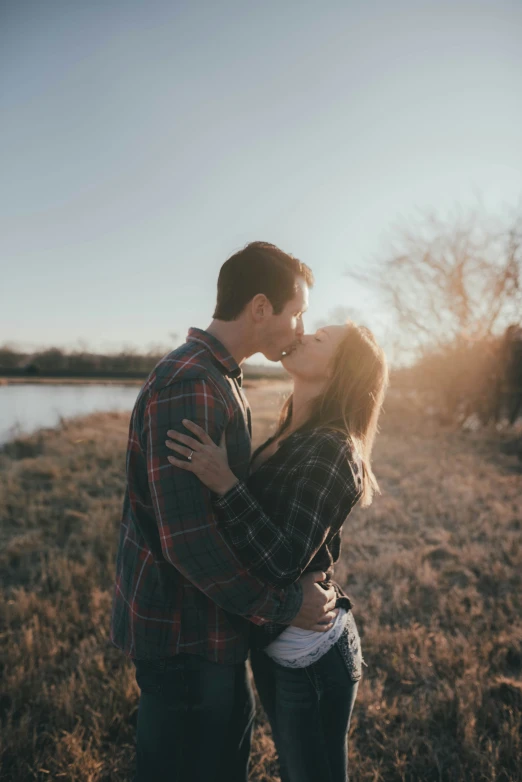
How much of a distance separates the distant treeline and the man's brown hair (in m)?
43.7

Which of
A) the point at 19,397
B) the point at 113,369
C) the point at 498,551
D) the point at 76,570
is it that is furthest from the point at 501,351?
the point at 113,369

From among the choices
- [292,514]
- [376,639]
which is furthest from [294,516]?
[376,639]

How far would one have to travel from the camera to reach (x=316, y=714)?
155 centimetres

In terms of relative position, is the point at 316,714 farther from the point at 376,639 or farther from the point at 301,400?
the point at 376,639

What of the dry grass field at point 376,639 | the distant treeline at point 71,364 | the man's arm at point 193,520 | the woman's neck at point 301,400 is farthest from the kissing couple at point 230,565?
the distant treeline at point 71,364

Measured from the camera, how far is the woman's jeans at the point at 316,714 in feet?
5.10

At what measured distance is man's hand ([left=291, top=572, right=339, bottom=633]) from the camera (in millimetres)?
1578

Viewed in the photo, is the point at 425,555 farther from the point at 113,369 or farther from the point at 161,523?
the point at 113,369

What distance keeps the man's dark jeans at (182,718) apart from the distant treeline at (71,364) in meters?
44.0

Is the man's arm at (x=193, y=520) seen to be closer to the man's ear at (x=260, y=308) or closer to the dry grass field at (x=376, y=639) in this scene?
the man's ear at (x=260, y=308)

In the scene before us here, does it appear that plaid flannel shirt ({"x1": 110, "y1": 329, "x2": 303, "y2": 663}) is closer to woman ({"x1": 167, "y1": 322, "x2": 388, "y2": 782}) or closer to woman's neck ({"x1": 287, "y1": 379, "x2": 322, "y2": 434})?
woman ({"x1": 167, "y1": 322, "x2": 388, "y2": 782})

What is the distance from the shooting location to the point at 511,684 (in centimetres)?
296

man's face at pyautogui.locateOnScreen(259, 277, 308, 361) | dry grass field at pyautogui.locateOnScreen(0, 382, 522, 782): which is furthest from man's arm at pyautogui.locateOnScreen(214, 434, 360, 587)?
dry grass field at pyautogui.locateOnScreen(0, 382, 522, 782)

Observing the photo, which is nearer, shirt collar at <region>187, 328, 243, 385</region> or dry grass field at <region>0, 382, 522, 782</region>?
shirt collar at <region>187, 328, 243, 385</region>
